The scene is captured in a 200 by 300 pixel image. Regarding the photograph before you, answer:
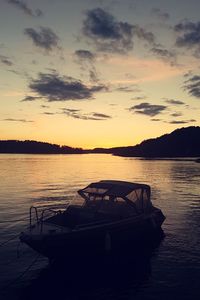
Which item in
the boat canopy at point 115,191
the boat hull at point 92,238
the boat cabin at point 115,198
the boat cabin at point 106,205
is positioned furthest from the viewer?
the boat canopy at point 115,191

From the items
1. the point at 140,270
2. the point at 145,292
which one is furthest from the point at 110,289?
the point at 140,270

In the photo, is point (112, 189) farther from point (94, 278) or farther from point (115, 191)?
point (94, 278)

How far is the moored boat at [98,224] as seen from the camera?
1670cm

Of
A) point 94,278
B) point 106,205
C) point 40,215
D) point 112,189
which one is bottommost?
point 94,278

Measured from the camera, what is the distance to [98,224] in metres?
18.4

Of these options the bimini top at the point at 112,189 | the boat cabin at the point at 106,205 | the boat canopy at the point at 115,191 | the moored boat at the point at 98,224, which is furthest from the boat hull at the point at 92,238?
the bimini top at the point at 112,189

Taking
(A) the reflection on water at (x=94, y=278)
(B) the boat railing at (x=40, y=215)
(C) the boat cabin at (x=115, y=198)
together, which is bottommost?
(A) the reflection on water at (x=94, y=278)

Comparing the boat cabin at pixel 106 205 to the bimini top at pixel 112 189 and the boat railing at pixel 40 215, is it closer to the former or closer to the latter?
the bimini top at pixel 112 189

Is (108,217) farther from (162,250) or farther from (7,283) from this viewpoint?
(7,283)

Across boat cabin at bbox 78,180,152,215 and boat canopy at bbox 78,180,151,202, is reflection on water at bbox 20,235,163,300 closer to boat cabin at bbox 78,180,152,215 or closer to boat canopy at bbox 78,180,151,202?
boat cabin at bbox 78,180,152,215

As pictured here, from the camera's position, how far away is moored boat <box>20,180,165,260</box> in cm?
1670

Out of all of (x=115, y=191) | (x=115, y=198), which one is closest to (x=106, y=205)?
(x=115, y=198)

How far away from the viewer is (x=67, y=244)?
16844 mm

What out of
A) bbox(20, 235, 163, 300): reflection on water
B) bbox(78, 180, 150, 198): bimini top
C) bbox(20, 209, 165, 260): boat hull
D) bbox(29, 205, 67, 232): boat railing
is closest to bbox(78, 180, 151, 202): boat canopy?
bbox(78, 180, 150, 198): bimini top
